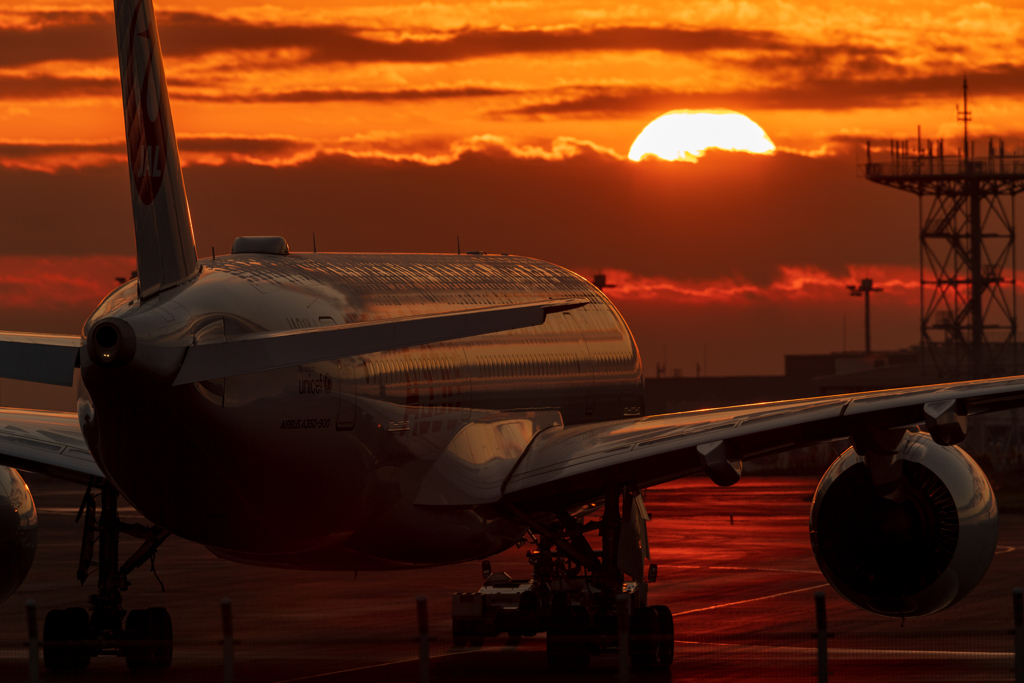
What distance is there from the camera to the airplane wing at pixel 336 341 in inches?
634

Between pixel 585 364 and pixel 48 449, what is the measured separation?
28.1 feet

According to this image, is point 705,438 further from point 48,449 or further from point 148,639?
point 48,449

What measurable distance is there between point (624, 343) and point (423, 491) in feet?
26.2

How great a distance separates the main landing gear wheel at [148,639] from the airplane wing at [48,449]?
6.79 feet

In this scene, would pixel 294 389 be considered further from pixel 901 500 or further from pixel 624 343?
pixel 624 343

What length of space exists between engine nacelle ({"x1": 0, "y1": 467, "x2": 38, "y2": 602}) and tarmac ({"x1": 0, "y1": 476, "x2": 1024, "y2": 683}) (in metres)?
1.00

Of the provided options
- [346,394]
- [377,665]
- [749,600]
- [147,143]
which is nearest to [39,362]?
[147,143]

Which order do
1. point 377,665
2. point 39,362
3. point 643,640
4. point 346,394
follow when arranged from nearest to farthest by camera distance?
point 39,362 → point 346,394 → point 643,640 → point 377,665

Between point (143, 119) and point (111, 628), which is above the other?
point (143, 119)

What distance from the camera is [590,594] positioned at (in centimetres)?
2212

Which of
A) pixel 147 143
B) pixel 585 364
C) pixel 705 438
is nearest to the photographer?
pixel 147 143

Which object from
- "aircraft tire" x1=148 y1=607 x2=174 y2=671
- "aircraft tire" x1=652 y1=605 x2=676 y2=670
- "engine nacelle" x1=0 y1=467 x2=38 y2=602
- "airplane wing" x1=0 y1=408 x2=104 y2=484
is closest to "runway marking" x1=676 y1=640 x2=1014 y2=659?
"aircraft tire" x1=652 y1=605 x2=676 y2=670

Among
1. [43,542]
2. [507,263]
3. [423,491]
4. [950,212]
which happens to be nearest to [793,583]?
[507,263]

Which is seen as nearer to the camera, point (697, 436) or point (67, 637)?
point (697, 436)
